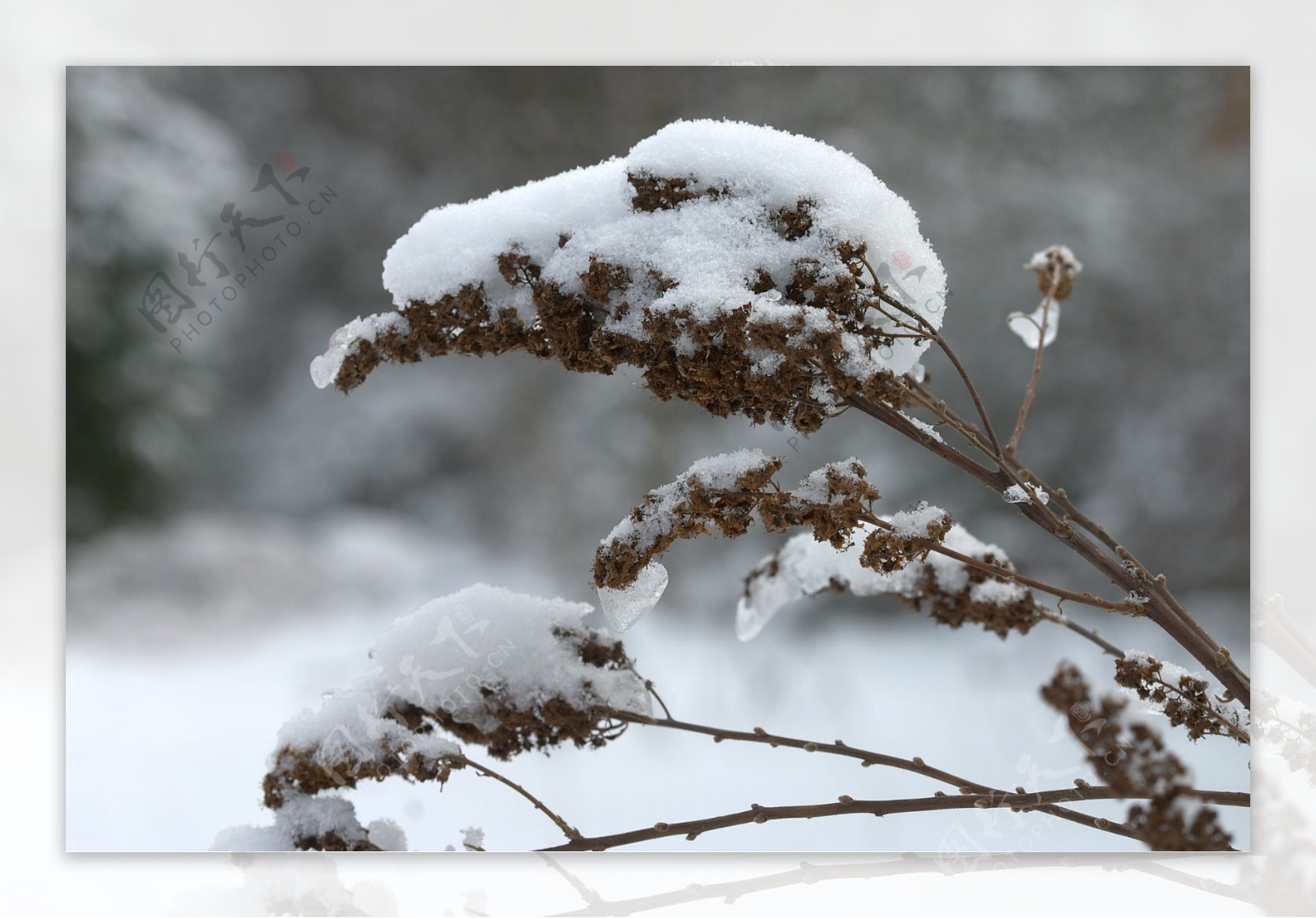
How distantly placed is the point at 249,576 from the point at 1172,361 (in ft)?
3.99

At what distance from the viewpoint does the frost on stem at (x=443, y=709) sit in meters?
0.68

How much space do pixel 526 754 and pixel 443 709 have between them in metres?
0.63

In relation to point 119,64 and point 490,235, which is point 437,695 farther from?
point 119,64

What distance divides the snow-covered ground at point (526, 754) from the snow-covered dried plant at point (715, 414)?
Result: 0.27 metres

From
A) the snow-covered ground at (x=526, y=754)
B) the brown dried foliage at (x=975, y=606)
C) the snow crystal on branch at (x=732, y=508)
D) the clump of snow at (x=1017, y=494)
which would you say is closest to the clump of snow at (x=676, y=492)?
the snow crystal on branch at (x=732, y=508)

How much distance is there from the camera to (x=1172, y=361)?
4.22ft

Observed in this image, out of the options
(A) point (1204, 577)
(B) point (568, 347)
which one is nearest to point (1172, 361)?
(A) point (1204, 577)

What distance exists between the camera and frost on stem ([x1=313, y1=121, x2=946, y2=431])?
0.54 metres

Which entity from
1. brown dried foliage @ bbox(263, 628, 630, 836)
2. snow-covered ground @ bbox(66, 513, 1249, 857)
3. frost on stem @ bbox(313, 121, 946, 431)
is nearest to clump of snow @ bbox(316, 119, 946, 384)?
frost on stem @ bbox(313, 121, 946, 431)

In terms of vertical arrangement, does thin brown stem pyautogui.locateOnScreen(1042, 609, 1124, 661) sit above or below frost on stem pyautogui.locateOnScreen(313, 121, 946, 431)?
below

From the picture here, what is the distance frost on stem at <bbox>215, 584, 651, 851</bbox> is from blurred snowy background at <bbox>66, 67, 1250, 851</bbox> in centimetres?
34

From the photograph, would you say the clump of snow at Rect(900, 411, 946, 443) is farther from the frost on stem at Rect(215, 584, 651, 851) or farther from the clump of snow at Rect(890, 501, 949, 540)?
the frost on stem at Rect(215, 584, 651, 851)

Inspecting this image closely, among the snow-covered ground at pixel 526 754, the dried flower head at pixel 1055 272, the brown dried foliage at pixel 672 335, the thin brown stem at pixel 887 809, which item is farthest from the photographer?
the snow-covered ground at pixel 526 754

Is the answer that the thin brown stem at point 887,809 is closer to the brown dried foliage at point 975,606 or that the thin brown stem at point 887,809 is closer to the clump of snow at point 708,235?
the brown dried foliage at point 975,606
